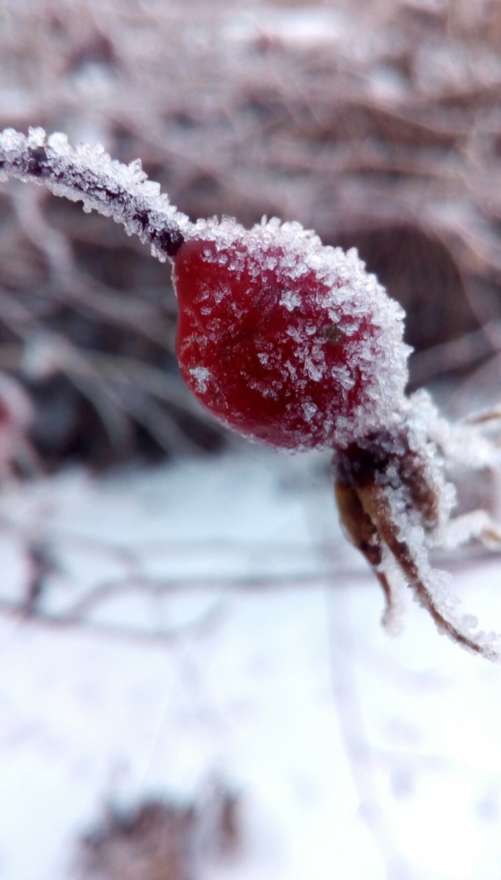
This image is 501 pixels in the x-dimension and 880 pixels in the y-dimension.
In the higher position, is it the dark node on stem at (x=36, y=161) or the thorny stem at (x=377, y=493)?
the dark node on stem at (x=36, y=161)

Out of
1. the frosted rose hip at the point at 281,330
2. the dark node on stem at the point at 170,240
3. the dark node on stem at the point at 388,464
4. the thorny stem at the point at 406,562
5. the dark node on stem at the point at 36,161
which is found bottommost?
the thorny stem at the point at 406,562

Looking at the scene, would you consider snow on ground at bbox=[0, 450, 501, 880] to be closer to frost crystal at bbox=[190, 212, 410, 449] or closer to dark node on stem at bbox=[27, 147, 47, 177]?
frost crystal at bbox=[190, 212, 410, 449]

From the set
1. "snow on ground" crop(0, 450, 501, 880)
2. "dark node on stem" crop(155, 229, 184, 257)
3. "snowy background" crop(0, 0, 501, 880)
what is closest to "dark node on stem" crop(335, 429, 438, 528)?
"dark node on stem" crop(155, 229, 184, 257)

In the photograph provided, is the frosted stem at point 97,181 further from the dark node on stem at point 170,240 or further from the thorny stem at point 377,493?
the thorny stem at point 377,493

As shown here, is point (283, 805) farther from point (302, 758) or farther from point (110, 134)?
point (110, 134)

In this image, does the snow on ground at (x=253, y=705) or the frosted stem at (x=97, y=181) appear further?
the snow on ground at (x=253, y=705)

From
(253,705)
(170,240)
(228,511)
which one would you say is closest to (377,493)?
(170,240)

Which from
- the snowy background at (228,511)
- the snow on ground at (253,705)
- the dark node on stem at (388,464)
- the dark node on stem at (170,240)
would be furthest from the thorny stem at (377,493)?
the snowy background at (228,511)
